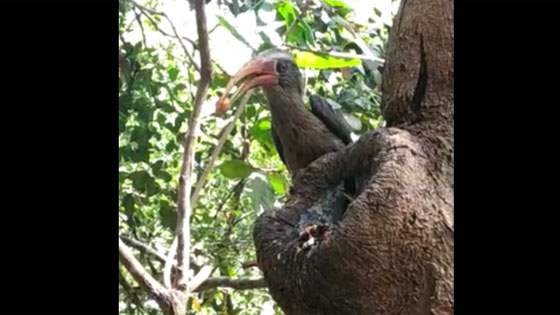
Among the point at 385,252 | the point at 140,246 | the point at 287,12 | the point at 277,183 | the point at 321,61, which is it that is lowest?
the point at 385,252

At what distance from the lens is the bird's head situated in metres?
2.23

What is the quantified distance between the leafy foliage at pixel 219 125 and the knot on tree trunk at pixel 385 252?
3.63 feet

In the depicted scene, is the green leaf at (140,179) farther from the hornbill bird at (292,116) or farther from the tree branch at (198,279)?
the hornbill bird at (292,116)

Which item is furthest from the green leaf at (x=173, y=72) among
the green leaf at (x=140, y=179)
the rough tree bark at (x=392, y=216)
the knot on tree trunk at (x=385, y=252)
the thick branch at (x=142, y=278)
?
the knot on tree trunk at (x=385, y=252)

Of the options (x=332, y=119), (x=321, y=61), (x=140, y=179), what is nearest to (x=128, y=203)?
Result: (x=140, y=179)

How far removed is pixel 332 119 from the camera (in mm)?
2285

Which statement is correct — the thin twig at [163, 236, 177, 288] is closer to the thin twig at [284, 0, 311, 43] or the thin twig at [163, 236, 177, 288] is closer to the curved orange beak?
the curved orange beak

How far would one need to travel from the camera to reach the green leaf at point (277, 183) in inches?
95.8

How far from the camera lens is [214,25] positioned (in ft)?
9.45

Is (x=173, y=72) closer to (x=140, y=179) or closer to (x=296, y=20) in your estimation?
(x=140, y=179)

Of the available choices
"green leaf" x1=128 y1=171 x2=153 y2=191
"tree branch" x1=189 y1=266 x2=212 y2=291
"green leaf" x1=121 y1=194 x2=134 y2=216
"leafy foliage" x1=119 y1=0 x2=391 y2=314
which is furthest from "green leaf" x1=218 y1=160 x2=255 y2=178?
"green leaf" x1=121 y1=194 x2=134 y2=216

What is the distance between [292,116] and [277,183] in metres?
0.24
